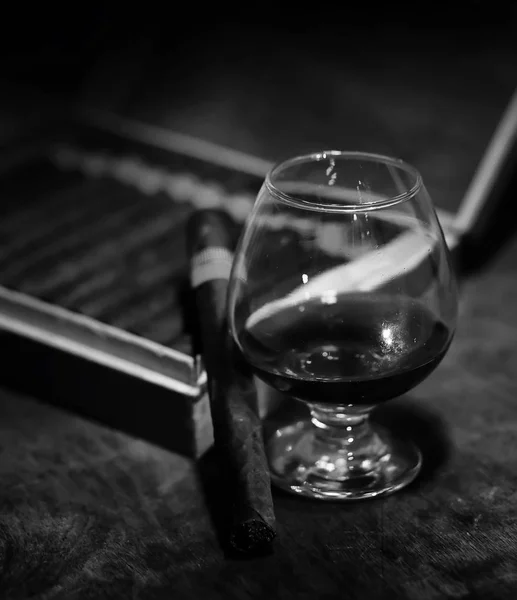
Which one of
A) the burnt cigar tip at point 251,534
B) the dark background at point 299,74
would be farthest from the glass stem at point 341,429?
the dark background at point 299,74

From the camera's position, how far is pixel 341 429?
2.55ft

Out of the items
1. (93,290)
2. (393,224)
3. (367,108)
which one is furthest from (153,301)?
(367,108)

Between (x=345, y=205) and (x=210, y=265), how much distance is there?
8.0 inches

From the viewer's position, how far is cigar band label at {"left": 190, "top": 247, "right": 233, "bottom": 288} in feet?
2.72

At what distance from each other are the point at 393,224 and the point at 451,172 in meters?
0.55

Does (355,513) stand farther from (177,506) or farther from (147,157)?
(147,157)

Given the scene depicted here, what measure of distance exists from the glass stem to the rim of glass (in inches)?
7.4

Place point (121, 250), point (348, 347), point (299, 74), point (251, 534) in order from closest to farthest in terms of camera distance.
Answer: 1. point (251, 534)
2. point (348, 347)
3. point (121, 250)
4. point (299, 74)

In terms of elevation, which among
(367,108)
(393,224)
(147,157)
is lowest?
(147,157)

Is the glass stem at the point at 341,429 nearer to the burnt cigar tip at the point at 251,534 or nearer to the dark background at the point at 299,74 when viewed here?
the burnt cigar tip at the point at 251,534

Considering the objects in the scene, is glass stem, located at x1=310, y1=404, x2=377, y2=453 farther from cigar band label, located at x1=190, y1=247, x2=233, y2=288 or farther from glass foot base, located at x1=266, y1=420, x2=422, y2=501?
cigar band label, located at x1=190, y1=247, x2=233, y2=288

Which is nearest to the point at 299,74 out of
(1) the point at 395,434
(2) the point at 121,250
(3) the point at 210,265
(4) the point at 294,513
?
(2) the point at 121,250

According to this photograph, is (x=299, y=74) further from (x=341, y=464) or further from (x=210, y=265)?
(x=341, y=464)

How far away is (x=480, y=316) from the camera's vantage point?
1.06 meters
